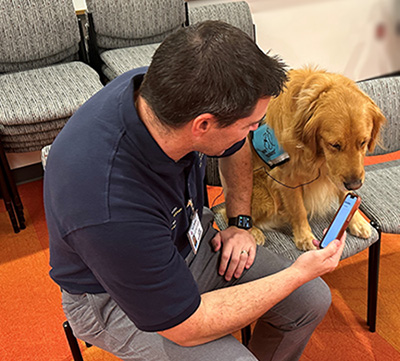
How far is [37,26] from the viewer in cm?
264

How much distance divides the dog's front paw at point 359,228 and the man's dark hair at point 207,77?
2.79 feet

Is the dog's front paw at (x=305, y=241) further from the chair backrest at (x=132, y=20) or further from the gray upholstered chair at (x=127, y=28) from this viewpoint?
the chair backrest at (x=132, y=20)

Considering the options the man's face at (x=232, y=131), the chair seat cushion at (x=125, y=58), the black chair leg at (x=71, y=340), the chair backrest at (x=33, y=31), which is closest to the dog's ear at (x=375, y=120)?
the man's face at (x=232, y=131)

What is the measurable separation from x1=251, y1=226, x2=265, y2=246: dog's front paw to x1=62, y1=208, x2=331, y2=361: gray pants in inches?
4.8

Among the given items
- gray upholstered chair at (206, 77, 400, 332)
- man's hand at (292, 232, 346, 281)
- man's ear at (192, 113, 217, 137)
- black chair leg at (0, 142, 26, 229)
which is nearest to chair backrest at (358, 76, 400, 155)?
gray upholstered chair at (206, 77, 400, 332)

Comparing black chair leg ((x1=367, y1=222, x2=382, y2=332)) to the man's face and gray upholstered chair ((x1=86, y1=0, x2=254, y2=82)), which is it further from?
gray upholstered chair ((x1=86, y1=0, x2=254, y2=82))

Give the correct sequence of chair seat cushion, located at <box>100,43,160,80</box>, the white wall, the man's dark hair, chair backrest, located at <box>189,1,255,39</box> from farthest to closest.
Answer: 1. the white wall
2. chair backrest, located at <box>189,1,255,39</box>
3. chair seat cushion, located at <box>100,43,160,80</box>
4. the man's dark hair

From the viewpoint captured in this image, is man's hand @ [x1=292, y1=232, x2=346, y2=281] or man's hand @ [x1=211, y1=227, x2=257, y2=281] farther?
man's hand @ [x1=211, y1=227, x2=257, y2=281]

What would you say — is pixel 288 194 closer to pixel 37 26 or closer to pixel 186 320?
pixel 186 320

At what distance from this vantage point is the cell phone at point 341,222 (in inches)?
58.9

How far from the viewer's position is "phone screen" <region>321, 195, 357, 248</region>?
150cm

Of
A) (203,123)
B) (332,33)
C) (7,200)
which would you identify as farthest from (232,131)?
(332,33)

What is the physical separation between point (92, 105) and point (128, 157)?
21 centimetres

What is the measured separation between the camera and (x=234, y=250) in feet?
5.34
